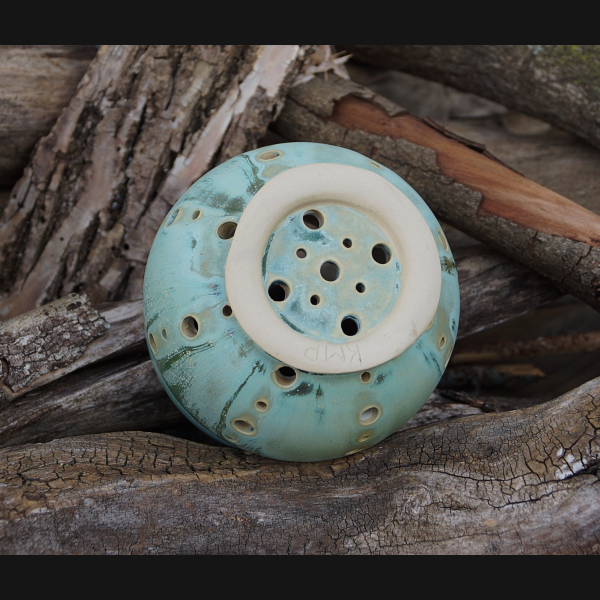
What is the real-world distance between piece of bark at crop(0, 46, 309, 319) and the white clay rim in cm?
124

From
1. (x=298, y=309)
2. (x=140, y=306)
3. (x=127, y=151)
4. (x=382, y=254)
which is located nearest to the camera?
(x=298, y=309)

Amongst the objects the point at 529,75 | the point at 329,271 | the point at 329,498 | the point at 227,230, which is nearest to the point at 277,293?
the point at 329,271

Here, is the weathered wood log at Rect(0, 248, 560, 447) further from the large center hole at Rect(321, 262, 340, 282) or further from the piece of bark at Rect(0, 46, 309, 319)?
the large center hole at Rect(321, 262, 340, 282)

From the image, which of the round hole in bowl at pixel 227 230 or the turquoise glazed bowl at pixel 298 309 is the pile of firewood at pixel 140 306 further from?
the round hole in bowl at pixel 227 230

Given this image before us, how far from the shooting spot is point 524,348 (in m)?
4.11

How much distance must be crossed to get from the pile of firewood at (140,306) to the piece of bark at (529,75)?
1 centimetres

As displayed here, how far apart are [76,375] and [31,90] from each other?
1767 mm

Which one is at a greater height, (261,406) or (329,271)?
(329,271)

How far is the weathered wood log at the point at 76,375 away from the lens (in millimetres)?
2557

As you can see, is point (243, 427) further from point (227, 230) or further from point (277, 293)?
point (227, 230)

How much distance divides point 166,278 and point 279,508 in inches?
38.9

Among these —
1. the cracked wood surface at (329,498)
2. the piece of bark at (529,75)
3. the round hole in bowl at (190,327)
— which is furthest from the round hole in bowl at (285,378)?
the piece of bark at (529,75)

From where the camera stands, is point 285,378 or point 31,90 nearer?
point 285,378

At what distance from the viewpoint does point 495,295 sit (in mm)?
3221
